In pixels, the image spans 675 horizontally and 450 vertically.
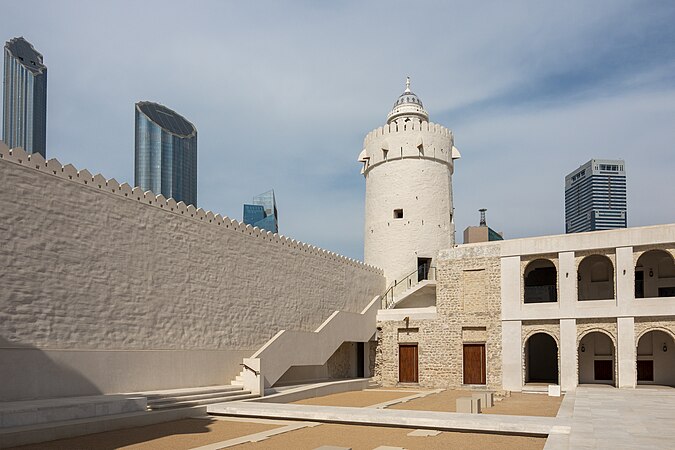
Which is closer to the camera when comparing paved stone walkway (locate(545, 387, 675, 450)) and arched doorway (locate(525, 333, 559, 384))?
paved stone walkway (locate(545, 387, 675, 450))

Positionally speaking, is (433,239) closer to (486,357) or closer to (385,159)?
(385,159)

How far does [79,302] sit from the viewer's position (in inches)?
492

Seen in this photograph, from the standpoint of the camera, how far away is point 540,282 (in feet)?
82.6

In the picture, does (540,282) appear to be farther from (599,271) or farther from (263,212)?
(263,212)

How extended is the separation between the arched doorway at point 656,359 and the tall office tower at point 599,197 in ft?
575

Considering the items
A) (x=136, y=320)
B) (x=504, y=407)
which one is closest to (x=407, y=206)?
(x=504, y=407)

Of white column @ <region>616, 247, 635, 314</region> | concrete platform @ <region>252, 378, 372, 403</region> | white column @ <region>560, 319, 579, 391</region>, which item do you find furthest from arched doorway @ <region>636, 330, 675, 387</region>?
concrete platform @ <region>252, 378, 372, 403</region>

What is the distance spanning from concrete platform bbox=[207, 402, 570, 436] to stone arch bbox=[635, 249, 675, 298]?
1398cm

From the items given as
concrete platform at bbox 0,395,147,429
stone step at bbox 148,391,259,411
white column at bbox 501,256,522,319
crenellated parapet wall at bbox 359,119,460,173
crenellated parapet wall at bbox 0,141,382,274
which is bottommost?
stone step at bbox 148,391,259,411

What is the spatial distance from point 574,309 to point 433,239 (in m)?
7.58

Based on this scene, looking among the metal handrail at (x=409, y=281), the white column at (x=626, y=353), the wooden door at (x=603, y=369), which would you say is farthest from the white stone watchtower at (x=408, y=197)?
the white column at (x=626, y=353)

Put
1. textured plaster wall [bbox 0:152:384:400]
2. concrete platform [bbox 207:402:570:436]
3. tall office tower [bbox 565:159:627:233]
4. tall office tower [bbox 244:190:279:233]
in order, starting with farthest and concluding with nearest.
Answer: tall office tower [bbox 565:159:627:233] < tall office tower [bbox 244:190:279:233] < textured plaster wall [bbox 0:152:384:400] < concrete platform [bbox 207:402:570:436]

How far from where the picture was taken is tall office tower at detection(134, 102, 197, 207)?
11912 cm

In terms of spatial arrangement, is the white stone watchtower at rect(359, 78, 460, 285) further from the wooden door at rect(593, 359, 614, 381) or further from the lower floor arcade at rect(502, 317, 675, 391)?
the wooden door at rect(593, 359, 614, 381)
